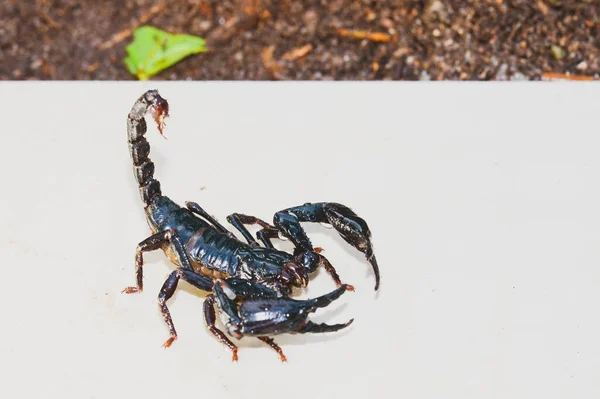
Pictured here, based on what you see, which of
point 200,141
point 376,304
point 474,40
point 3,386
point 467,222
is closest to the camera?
point 3,386

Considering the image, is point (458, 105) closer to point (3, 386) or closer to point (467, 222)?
point (467, 222)

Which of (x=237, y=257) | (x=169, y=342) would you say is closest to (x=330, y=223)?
(x=237, y=257)

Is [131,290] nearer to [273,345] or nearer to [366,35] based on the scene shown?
[273,345]

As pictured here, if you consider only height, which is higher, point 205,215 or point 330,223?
point 205,215

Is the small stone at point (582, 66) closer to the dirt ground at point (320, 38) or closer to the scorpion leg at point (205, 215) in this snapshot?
the dirt ground at point (320, 38)

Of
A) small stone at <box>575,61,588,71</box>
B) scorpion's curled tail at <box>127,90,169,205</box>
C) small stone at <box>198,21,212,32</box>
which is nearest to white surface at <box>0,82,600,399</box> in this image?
scorpion's curled tail at <box>127,90,169,205</box>

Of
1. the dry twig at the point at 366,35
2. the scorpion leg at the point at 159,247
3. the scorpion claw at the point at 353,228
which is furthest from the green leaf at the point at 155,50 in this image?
the scorpion claw at the point at 353,228

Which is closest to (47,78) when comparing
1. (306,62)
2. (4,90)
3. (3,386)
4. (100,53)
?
(100,53)
